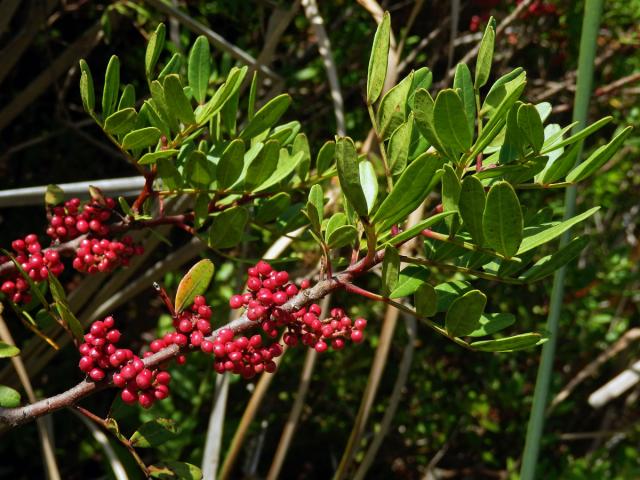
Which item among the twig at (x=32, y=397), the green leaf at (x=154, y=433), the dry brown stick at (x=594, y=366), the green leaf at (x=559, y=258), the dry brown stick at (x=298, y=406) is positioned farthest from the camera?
the dry brown stick at (x=594, y=366)

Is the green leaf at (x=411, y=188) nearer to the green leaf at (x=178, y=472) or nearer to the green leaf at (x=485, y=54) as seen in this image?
the green leaf at (x=485, y=54)

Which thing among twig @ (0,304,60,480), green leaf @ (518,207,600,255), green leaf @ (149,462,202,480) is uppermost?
green leaf @ (518,207,600,255)

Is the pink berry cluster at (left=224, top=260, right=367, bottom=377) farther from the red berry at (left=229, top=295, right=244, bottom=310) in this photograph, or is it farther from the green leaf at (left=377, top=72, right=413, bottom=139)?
the green leaf at (left=377, top=72, right=413, bottom=139)

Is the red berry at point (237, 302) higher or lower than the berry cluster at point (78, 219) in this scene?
lower

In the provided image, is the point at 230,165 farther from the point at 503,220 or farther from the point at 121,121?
the point at 503,220

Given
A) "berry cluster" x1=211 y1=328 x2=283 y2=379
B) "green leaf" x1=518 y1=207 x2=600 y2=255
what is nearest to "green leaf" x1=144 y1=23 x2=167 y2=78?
"berry cluster" x1=211 y1=328 x2=283 y2=379

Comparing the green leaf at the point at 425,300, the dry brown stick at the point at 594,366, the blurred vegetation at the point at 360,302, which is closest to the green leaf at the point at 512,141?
the green leaf at the point at 425,300

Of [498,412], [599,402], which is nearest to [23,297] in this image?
[599,402]
